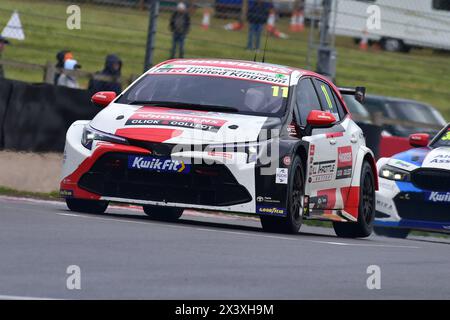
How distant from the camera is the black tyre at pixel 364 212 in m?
14.0

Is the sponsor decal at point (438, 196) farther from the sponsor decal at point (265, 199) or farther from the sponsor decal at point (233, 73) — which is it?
the sponsor decal at point (265, 199)

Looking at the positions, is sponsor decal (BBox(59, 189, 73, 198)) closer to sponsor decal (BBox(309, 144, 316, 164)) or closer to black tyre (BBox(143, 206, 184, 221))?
black tyre (BBox(143, 206, 184, 221))

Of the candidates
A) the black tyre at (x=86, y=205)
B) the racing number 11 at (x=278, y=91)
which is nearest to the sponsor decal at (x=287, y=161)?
the racing number 11 at (x=278, y=91)

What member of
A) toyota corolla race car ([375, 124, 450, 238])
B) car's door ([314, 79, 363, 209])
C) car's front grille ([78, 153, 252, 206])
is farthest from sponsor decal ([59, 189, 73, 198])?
toyota corolla race car ([375, 124, 450, 238])

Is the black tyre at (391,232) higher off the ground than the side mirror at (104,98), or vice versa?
the side mirror at (104,98)

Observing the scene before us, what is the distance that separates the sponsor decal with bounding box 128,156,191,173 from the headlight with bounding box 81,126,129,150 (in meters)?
0.21

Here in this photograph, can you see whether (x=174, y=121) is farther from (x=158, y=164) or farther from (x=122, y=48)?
(x=122, y=48)

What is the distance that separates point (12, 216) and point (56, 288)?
437 centimetres

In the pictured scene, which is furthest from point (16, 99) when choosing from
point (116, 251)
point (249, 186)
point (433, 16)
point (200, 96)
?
point (433, 16)

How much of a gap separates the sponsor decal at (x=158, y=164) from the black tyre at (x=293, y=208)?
0.93 meters

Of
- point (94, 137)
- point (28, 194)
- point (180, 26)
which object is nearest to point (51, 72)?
point (28, 194)

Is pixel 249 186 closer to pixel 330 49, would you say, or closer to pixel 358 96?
pixel 358 96

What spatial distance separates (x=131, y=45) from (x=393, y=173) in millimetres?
6417

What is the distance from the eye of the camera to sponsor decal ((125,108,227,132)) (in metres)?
11.9
